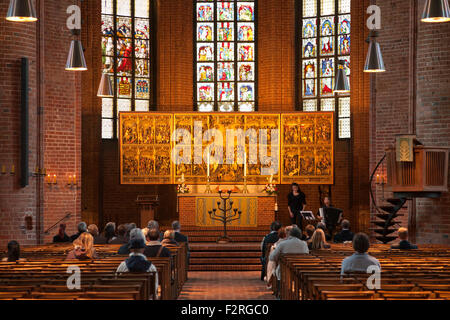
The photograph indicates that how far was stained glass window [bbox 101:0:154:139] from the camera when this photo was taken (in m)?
27.3

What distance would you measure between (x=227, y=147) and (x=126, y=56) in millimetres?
6670

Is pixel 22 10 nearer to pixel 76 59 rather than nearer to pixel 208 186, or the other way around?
pixel 76 59

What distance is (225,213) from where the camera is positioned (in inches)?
840

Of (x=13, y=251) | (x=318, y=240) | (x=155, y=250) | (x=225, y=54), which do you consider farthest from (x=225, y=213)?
(x=13, y=251)

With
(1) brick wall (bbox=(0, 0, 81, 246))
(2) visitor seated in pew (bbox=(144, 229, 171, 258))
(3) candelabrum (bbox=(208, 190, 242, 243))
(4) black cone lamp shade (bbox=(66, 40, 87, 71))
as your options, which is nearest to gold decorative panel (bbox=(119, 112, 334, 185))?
(3) candelabrum (bbox=(208, 190, 242, 243))

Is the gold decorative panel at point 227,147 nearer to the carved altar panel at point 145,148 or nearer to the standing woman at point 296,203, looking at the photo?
the carved altar panel at point 145,148

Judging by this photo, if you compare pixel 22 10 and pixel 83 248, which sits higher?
Answer: pixel 22 10

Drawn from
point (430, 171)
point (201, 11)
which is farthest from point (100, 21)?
point (430, 171)

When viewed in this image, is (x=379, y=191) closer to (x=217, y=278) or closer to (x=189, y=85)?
(x=217, y=278)

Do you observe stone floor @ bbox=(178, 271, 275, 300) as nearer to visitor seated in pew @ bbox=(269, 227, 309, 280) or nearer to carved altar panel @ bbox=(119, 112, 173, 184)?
visitor seated in pew @ bbox=(269, 227, 309, 280)

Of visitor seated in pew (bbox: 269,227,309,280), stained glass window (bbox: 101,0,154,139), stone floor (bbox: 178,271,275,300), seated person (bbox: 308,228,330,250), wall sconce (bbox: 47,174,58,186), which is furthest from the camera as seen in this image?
stained glass window (bbox: 101,0,154,139)

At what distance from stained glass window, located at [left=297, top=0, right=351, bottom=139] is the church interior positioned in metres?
0.06

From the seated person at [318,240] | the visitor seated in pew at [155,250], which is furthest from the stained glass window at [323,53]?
the visitor seated in pew at [155,250]

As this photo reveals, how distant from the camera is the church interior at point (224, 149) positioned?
37.3ft
